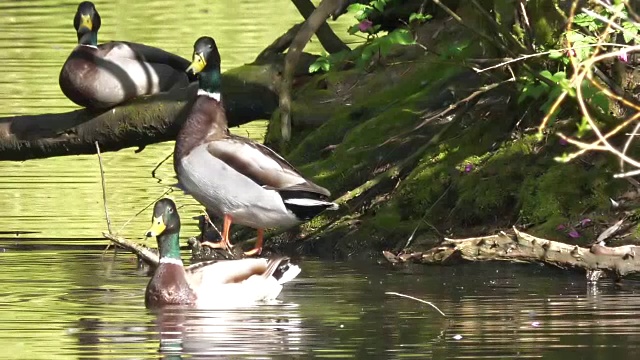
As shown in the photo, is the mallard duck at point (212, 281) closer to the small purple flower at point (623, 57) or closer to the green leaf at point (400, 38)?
the green leaf at point (400, 38)

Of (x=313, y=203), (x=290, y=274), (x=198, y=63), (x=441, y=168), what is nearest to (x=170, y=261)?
(x=290, y=274)

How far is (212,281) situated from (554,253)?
2000 millimetres

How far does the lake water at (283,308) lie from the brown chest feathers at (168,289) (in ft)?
0.41

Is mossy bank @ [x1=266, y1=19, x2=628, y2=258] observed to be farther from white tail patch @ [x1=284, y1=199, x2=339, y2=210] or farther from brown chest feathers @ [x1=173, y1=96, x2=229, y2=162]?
brown chest feathers @ [x1=173, y1=96, x2=229, y2=162]

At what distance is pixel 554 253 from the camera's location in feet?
34.0

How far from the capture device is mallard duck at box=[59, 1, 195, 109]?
14758 millimetres

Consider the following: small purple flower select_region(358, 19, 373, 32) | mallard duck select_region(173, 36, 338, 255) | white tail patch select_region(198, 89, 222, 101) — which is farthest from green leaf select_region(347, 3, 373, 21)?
white tail patch select_region(198, 89, 222, 101)

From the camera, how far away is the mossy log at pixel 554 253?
33.8 feet

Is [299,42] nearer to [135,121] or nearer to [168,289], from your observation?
[135,121]

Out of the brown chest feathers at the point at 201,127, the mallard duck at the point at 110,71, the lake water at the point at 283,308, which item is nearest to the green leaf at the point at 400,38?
the lake water at the point at 283,308

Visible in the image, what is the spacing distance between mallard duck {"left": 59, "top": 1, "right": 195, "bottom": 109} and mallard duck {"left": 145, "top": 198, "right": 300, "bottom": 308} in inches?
167

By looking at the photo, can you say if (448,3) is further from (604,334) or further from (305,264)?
(604,334)

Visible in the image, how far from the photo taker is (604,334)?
8.82 metres

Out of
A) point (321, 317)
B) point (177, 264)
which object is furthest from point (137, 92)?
point (321, 317)
